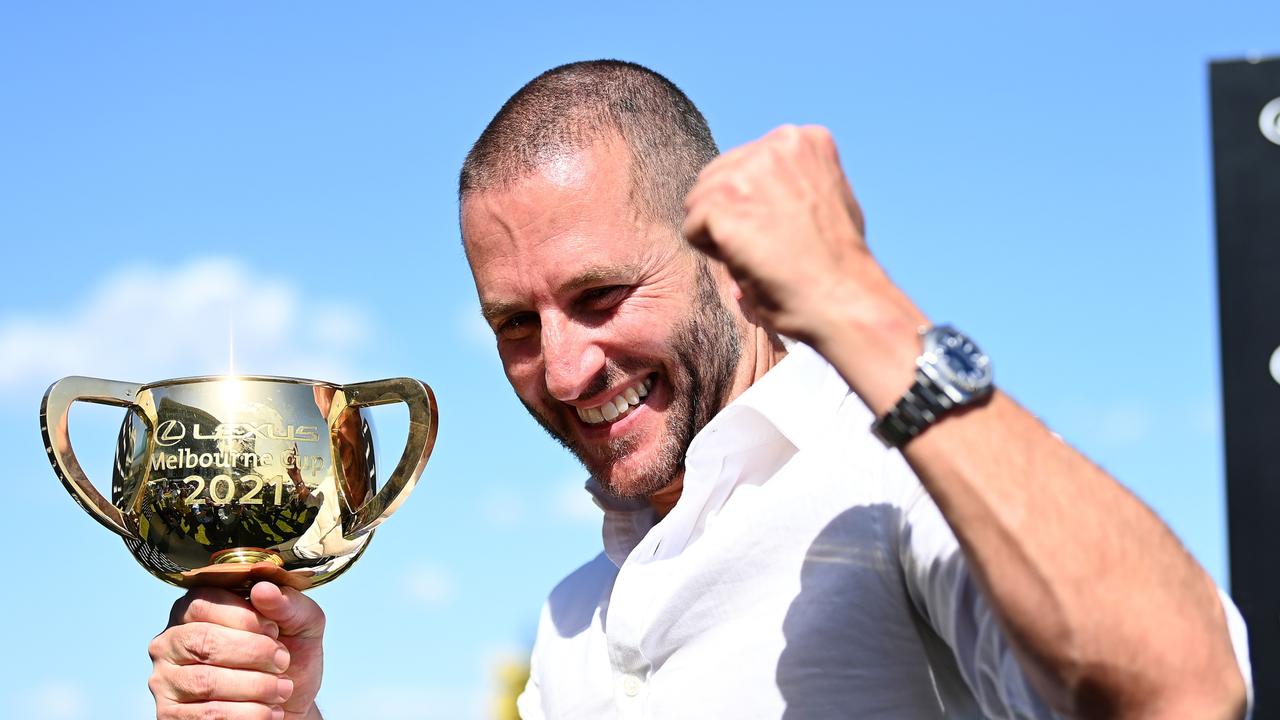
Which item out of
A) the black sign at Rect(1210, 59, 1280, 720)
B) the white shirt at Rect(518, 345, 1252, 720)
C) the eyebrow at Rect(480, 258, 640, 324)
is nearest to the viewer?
the white shirt at Rect(518, 345, 1252, 720)

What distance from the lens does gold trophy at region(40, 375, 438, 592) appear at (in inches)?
89.0

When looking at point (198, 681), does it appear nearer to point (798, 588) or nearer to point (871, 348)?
point (798, 588)

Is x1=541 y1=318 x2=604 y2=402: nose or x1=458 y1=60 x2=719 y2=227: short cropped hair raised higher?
→ x1=458 y1=60 x2=719 y2=227: short cropped hair

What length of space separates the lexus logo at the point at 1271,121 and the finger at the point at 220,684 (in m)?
2.15

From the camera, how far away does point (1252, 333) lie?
250 cm

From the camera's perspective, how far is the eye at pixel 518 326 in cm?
279

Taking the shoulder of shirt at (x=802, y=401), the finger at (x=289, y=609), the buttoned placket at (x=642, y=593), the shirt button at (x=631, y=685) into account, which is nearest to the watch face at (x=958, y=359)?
the shoulder of shirt at (x=802, y=401)

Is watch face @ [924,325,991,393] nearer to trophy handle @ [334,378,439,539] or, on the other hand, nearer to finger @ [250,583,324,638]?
trophy handle @ [334,378,439,539]

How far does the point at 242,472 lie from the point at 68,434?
40 cm

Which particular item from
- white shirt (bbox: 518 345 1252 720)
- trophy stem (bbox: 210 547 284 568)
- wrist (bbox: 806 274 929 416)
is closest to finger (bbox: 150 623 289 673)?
trophy stem (bbox: 210 547 284 568)

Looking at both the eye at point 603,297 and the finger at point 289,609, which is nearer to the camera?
the finger at point 289,609

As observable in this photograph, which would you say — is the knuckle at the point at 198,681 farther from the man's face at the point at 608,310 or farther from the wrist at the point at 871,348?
the wrist at the point at 871,348

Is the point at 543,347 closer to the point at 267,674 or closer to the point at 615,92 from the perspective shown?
the point at 615,92

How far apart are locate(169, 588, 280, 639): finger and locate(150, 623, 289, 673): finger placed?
0.04 ft
